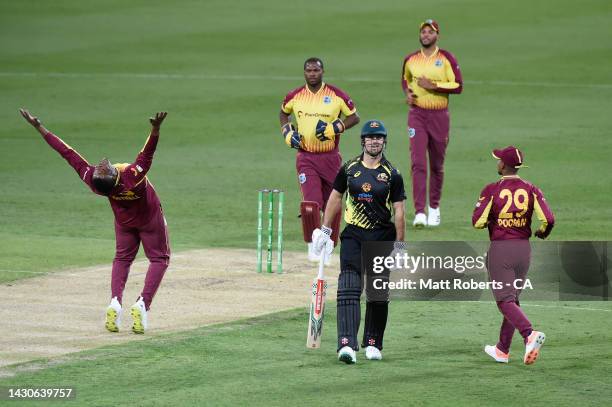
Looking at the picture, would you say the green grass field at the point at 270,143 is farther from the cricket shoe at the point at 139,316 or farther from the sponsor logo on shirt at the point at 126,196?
the sponsor logo on shirt at the point at 126,196

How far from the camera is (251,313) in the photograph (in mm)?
13250

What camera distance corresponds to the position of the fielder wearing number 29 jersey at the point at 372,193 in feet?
36.9

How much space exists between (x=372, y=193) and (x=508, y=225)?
1.13 m

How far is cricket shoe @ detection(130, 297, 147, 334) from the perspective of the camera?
12.2 m

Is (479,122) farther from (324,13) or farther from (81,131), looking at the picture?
(324,13)

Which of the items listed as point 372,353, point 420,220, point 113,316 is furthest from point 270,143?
point 372,353

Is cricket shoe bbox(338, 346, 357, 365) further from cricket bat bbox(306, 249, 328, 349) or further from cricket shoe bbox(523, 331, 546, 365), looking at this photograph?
cricket shoe bbox(523, 331, 546, 365)

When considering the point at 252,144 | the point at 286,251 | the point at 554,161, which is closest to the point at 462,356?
the point at 286,251

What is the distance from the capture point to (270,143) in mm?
25547

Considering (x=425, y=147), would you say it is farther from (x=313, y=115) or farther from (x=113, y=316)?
(x=113, y=316)

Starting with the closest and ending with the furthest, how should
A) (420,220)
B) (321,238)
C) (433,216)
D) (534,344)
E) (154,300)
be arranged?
(534,344) → (321,238) → (154,300) → (420,220) → (433,216)

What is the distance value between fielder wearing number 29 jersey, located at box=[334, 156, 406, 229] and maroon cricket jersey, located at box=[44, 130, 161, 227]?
1904 mm

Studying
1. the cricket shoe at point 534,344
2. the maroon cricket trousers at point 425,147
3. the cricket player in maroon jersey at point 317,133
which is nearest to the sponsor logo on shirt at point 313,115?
the cricket player in maroon jersey at point 317,133

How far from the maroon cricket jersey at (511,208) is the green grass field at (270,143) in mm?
1122
